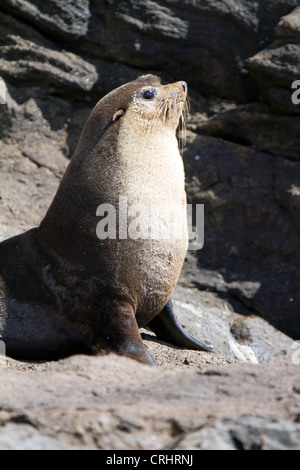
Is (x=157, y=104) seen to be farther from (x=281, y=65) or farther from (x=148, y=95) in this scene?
(x=281, y=65)

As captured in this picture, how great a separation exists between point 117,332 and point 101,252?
2.01 feet

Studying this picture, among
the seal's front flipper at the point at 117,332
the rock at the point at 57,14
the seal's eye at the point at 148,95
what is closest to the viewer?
the seal's front flipper at the point at 117,332

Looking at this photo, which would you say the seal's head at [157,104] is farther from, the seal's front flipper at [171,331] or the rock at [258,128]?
the rock at [258,128]

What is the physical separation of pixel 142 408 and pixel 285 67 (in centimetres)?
542

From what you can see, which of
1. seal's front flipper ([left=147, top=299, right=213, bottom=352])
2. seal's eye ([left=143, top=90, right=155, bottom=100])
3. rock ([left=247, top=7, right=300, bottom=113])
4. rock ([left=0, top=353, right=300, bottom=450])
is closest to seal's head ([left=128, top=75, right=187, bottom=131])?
seal's eye ([left=143, top=90, right=155, bottom=100])

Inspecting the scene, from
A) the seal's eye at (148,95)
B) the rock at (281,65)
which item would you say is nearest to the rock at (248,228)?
the rock at (281,65)

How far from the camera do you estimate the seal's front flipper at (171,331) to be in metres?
5.02

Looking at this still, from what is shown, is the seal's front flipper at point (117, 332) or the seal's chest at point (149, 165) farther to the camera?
the seal's chest at point (149, 165)

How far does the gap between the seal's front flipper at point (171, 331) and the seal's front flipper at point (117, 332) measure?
86 cm

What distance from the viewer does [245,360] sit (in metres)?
5.84

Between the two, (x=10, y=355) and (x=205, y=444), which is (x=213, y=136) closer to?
(x=10, y=355)

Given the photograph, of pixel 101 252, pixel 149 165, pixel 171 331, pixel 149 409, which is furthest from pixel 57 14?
pixel 149 409

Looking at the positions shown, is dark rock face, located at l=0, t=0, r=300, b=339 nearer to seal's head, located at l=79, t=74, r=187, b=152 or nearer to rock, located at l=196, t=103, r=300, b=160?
rock, located at l=196, t=103, r=300, b=160
